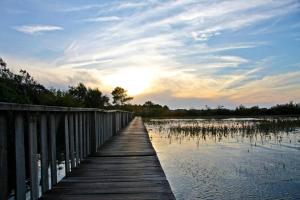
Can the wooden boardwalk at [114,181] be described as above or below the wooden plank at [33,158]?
below

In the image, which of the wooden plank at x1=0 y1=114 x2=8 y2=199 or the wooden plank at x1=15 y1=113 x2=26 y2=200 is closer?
the wooden plank at x1=0 y1=114 x2=8 y2=199

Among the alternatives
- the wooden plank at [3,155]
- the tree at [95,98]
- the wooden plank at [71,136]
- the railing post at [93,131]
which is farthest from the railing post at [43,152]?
the tree at [95,98]

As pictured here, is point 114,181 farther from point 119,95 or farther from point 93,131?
point 119,95

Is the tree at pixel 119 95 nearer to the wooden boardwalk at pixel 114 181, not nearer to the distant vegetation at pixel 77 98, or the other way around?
the distant vegetation at pixel 77 98

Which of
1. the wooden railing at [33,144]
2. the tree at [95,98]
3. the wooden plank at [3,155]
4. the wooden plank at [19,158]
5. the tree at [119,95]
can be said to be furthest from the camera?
the tree at [119,95]

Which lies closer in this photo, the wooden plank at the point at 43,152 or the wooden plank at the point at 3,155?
the wooden plank at the point at 3,155

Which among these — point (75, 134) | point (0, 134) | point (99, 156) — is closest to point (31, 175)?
point (0, 134)

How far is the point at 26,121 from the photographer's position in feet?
13.3

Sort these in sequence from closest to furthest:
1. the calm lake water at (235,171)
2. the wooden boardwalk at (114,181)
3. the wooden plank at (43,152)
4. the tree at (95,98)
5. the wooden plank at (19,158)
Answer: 1. the wooden plank at (19,158)
2. the wooden plank at (43,152)
3. the wooden boardwalk at (114,181)
4. the calm lake water at (235,171)
5. the tree at (95,98)

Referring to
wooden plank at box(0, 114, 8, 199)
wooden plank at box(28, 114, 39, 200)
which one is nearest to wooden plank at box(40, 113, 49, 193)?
wooden plank at box(28, 114, 39, 200)

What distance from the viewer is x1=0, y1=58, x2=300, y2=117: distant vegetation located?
11961mm

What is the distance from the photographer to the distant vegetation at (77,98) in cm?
1196

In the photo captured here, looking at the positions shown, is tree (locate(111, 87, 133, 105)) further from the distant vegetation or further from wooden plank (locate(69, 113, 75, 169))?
wooden plank (locate(69, 113, 75, 169))

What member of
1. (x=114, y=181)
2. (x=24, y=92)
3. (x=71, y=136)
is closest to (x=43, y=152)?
(x=114, y=181)
